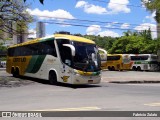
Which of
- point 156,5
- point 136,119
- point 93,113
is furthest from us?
point 156,5

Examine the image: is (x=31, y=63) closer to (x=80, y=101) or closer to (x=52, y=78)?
(x=52, y=78)

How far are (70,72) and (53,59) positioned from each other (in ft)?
6.83

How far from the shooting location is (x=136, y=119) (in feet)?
33.2

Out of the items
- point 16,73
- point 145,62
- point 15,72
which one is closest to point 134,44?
point 145,62

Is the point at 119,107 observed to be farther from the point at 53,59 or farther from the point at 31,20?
the point at 31,20

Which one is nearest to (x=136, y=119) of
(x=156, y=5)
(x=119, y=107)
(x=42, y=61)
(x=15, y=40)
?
(x=119, y=107)

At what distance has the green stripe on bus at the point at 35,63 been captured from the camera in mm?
26297

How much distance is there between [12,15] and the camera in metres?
27.1

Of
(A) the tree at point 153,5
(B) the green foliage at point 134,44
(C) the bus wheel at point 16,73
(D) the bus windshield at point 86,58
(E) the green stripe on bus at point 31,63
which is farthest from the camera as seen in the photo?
(B) the green foliage at point 134,44

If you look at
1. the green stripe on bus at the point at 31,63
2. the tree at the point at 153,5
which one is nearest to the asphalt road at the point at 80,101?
the green stripe on bus at the point at 31,63

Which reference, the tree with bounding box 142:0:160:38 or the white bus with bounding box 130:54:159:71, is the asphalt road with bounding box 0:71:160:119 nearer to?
the tree with bounding box 142:0:160:38

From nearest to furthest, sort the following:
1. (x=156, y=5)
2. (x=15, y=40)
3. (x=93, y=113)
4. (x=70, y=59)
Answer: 1. (x=93, y=113)
2. (x=70, y=59)
3. (x=156, y=5)
4. (x=15, y=40)

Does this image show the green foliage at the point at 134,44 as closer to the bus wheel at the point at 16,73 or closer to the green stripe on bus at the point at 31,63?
the bus wheel at the point at 16,73

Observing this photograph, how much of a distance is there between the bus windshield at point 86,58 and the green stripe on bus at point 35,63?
3578 mm
